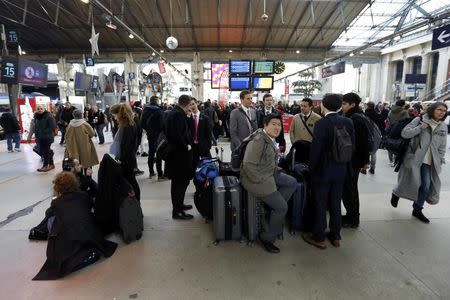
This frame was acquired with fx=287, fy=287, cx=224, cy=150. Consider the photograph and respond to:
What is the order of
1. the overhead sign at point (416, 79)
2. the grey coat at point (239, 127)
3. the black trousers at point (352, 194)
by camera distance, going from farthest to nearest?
the overhead sign at point (416, 79) → the grey coat at point (239, 127) → the black trousers at point (352, 194)

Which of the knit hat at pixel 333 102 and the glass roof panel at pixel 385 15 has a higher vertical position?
the glass roof panel at pixel 385 15

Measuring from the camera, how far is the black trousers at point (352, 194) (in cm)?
331

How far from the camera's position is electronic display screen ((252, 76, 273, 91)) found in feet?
29.7

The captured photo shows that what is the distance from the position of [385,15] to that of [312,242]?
65.8 ft

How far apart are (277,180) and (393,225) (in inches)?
66.6

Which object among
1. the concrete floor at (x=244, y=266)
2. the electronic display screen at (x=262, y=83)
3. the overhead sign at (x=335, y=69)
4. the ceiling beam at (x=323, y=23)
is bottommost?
the concrete floor at (x=244, y=266)

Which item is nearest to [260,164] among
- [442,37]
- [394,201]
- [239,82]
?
[394,201]

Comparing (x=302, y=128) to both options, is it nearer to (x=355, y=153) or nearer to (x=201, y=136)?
(x=355, y=153)

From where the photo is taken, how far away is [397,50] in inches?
922

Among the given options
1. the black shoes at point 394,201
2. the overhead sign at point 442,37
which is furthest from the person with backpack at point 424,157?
the overhead sign at point 442,37

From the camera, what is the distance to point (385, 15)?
713 inches

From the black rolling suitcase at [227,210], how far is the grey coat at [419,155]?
2181 millimetres

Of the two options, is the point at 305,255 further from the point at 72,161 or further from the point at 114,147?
the point at 72,161

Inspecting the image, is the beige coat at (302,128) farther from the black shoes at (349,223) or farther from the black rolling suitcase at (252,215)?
the black rolling suitcase at (252,215)
